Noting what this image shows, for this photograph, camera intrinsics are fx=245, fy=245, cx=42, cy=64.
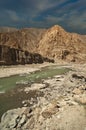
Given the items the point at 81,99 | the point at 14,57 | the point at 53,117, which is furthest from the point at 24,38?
the point at 53,117

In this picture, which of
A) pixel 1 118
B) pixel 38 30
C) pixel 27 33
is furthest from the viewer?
pixel 38 30

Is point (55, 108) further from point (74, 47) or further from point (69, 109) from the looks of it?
point (74, 47)

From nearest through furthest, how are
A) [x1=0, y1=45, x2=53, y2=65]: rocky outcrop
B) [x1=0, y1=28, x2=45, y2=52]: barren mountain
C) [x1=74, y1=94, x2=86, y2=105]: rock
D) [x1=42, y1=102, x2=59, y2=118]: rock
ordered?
[x1=42, y1=102, x2=59, y2=118]: rock < [x1=74, y1=94, x2=86, y2=105]: rock < [x1=0, y1=45, x2=53, y2=65]: rocky outcrop < [x1=0, y1=28, x2=45, y2=52]: barren mountain

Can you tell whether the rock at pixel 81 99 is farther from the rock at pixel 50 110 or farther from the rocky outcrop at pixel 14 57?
the rocky outcrop at pixel 14 57

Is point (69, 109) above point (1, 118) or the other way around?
above

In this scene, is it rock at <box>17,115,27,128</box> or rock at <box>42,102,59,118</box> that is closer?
rock at <box>17,115,27,128</box>

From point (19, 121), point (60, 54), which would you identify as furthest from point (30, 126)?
point (60, 54)

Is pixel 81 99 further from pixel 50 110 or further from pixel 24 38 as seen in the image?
pixel 24 38

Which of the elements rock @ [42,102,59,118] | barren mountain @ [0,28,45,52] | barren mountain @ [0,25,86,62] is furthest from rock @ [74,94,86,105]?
barren mountain @ [0,28,45,52]

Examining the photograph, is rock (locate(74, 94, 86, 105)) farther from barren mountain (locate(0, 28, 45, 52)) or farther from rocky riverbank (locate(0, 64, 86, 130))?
barren mountain (locate(0, 28, 45, 52))
